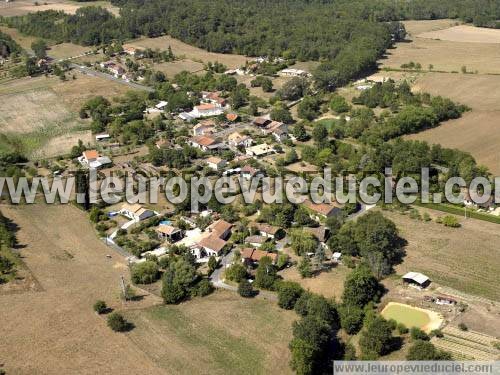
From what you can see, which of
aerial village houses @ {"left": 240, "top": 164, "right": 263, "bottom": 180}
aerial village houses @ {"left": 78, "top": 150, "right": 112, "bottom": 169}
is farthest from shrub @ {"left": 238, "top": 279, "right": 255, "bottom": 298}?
Answer: aerial village houses @ {"left": 78, "top": 150, "right": 112, "bottom": 169}

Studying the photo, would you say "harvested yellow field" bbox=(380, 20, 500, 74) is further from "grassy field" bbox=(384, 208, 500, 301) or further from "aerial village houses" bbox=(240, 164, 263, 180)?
"grassy field" bbox=(384, 208, 500, 301)

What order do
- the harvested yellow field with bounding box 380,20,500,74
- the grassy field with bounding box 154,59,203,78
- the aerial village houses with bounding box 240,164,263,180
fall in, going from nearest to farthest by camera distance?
the aerial village houses with bounding box 240,164,263,180 < the harvested yellow field with bounding box 380,20,500,74 < the grassy field with bounding box 154,59,203,78

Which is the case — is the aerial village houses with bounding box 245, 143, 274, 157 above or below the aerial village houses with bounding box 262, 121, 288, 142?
below

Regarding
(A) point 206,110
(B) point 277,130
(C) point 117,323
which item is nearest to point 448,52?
(A) point 206,110

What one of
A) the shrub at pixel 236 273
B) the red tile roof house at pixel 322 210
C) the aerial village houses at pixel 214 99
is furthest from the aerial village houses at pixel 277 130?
the shrub at pixel 236 273

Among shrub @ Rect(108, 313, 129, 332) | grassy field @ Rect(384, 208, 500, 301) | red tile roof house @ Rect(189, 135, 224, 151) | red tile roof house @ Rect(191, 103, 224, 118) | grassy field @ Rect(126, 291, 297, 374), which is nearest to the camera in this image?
grassy field @ Rect(126, 291, 297, 374)

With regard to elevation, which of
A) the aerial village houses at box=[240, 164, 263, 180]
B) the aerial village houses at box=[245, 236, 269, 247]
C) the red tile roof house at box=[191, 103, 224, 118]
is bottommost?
the aerial village houses at box=[245, 236, 269, 247]

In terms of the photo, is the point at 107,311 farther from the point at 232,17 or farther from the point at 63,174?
the point at 232,17

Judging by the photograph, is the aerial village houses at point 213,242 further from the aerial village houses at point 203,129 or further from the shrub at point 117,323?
the aerial village houses at point 203,129

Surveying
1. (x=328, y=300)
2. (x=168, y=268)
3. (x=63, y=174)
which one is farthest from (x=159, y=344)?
(x=63, y=174)
